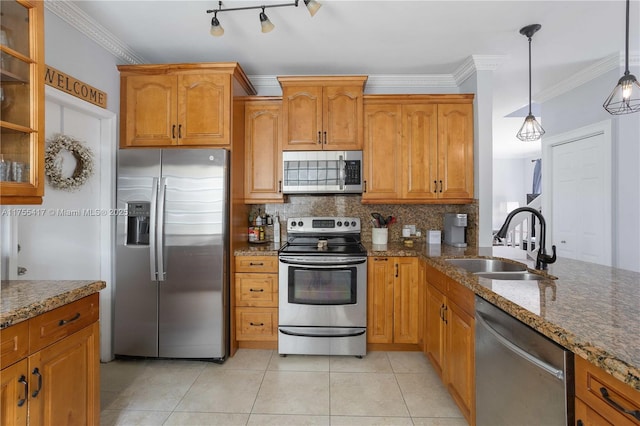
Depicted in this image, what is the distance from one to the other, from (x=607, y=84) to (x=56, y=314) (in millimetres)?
4649

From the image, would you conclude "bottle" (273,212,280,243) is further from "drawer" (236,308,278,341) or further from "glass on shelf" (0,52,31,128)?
"glass on shelf" (0,52,31,128)

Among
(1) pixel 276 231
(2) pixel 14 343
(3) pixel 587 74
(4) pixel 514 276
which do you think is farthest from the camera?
(1) pixel 276 231

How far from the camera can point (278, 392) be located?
214 centimetres

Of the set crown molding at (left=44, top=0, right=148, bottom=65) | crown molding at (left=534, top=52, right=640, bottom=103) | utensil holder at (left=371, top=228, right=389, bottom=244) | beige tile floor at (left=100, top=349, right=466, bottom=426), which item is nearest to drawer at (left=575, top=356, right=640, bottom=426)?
beige tile floor at (left=100, top=349, right=466, bottom=426)

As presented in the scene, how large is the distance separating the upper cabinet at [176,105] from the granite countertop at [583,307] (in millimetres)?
2227

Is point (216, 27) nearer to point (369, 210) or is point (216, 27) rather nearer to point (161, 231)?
point (161, 231)

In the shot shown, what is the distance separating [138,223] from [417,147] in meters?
2.65

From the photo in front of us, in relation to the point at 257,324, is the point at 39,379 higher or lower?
higher

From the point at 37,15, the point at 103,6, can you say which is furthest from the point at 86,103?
the point at 37,15

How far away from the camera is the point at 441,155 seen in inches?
117

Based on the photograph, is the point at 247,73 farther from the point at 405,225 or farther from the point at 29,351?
the point at 29,351

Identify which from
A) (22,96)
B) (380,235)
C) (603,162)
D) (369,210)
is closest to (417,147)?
(369,210)

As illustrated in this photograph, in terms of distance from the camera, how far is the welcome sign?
2014mm

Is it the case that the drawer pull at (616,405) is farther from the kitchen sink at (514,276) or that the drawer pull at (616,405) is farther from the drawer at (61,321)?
the drawer at (61,321)
